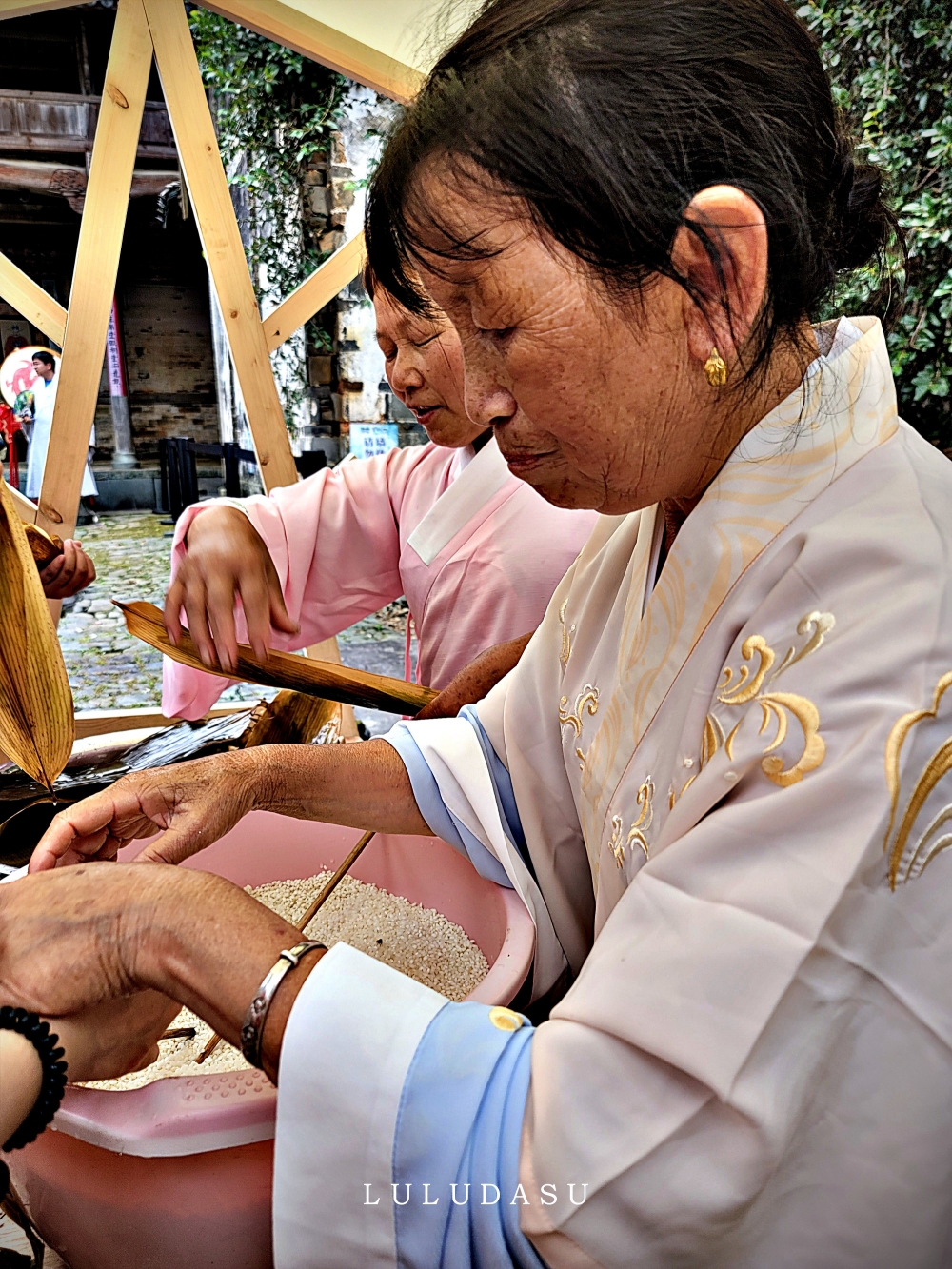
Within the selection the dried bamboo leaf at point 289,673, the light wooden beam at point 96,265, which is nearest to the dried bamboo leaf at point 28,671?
the dried bamboo leaf at point 289,673

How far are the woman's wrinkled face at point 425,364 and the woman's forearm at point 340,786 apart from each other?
21.8 inches

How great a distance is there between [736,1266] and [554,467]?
2.07 feet

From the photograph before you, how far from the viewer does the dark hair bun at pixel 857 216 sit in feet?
2.63

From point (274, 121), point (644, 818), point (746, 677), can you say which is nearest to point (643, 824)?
point (644, 818)

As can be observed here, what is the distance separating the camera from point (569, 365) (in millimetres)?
750

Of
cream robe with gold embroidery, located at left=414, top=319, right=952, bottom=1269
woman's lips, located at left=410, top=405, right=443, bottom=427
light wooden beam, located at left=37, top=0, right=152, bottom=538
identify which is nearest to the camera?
cream robe with gold embroidery, located at left=414, top=319, right=952, bottom=1269

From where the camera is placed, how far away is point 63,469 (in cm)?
225

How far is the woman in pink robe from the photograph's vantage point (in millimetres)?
1445

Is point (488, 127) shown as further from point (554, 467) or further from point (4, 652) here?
point (4, 652)

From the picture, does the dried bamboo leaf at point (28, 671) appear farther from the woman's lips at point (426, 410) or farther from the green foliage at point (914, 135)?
the green foliage at point (914, 135)

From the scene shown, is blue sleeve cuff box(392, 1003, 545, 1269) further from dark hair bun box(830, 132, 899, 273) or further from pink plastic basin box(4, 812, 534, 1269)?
dark hair bun box(830, 132, 899, 273)

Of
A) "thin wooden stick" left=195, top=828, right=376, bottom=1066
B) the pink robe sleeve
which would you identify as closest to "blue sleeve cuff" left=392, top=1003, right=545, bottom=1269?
"thin wooden stick" left=195, top=828, right=376, bottom=1066

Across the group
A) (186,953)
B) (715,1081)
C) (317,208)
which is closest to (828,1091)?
(715,1081)
